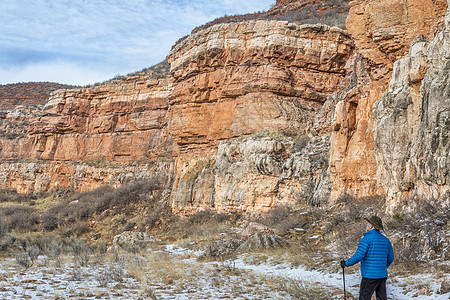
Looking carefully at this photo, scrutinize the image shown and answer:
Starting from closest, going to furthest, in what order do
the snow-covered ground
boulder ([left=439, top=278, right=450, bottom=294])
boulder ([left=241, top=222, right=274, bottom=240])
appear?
boulder ([left=439, top=278, right=450, bottom=294]) < the snow-covered ground < boulder ([left=241, top=222, right=274, bottom=240])

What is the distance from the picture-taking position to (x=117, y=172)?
36.5 m

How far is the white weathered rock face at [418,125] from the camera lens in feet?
24.1

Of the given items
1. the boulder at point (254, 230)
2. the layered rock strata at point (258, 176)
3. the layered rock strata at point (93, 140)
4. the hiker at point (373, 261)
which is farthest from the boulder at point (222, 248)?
the layered rock strata at point (93, 140)

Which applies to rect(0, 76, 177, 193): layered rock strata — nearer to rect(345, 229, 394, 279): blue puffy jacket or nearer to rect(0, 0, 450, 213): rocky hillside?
rect(0, 0, 450, 213): rocky hillside

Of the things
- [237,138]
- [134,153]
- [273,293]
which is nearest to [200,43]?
[237,138]

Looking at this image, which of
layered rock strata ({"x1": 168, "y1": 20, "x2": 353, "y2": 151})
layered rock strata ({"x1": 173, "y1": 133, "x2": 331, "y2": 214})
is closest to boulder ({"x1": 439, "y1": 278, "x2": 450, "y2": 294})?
layered rock strata ({"x1": 173, "y1": 133, "x2": 331, "y2": 214})

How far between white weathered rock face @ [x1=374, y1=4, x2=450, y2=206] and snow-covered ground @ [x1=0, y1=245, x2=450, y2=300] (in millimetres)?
2434

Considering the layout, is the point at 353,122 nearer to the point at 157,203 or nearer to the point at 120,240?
the point at 120,240

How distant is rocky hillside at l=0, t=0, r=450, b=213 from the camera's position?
959cm

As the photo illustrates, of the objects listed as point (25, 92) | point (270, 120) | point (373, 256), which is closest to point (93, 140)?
point (270, 120)

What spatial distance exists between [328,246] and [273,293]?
3969 mm

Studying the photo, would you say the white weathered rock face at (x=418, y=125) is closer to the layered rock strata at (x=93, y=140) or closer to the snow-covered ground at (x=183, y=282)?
the snow-covered ground at (x=183, y=282)

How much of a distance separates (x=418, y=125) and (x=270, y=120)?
12.3 m

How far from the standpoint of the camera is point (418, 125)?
9148mm
